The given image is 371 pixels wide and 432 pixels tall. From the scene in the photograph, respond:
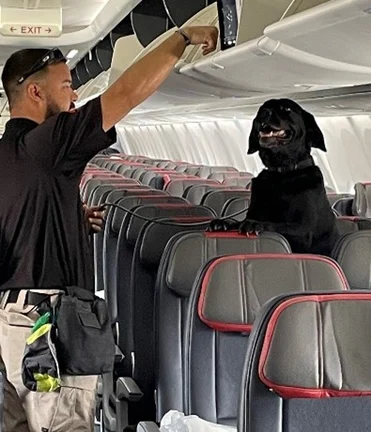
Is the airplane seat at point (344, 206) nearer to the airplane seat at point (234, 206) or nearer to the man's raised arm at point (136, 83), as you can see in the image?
the airplane seat at point (234, 206)

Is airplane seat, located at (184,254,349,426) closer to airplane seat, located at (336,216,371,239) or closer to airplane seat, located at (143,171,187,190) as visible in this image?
airplane seat, located at (336,216,371,239)

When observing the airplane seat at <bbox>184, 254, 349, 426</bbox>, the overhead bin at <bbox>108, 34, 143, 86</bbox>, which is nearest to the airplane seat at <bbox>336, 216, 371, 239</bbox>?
the airplane seat at <bbox>184, 254, 349, 426</bbox>

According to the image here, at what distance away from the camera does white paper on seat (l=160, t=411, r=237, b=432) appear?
10.5ft

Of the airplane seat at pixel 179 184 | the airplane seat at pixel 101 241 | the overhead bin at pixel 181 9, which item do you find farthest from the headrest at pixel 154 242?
the overhead bin at pixel 181 9

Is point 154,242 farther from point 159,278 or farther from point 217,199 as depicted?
point 217,199

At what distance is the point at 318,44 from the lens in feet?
17.0

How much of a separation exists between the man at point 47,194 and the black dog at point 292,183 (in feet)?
6.21

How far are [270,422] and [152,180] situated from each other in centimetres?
822

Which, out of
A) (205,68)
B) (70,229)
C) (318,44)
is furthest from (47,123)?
(205,68)

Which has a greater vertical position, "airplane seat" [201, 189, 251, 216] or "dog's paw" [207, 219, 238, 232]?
"dog's paw" [207, 219, 238, 232]

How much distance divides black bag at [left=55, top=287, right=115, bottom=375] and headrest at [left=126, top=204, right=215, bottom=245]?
5.58 ft

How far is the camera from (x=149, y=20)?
12.1 m

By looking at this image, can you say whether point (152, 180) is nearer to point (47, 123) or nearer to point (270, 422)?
point (47, 123)

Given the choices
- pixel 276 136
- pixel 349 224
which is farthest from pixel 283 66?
pixel 349 224
